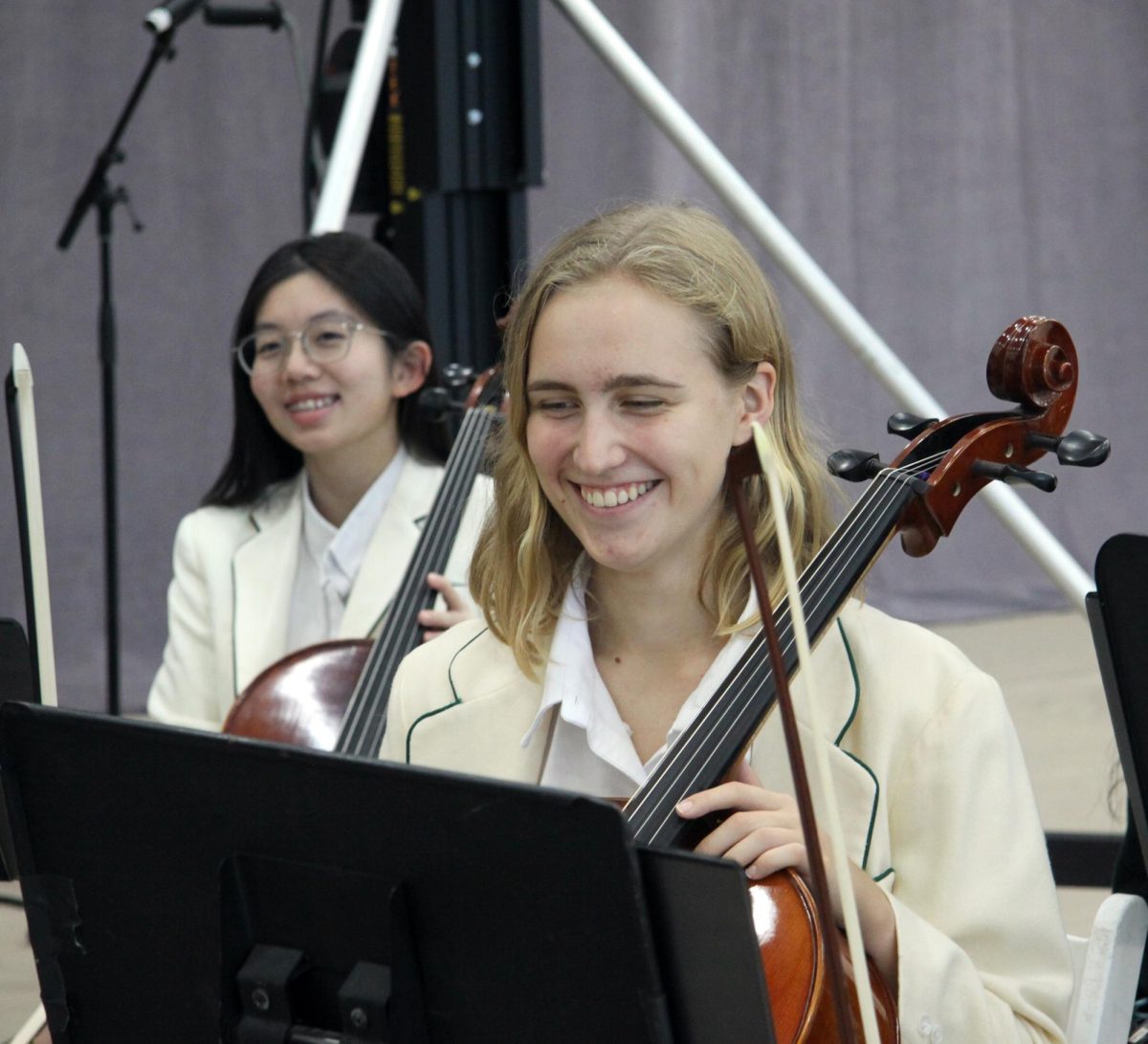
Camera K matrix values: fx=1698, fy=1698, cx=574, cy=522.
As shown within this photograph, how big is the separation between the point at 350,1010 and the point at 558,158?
3839 millimetres

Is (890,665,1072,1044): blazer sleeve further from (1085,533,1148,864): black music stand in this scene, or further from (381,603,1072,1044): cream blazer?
(1085,533,1148,864): black music stand

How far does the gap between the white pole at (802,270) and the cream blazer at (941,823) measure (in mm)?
976

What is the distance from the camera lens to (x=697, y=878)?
0.75 m

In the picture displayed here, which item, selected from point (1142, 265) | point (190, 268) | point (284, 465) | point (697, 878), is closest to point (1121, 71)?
point (1142, 265)

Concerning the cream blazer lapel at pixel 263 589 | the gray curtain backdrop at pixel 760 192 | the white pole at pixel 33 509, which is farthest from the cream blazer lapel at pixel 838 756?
the gray curtain backdrop at pixel 760 192

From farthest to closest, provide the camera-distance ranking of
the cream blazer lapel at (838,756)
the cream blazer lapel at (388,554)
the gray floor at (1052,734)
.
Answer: the gray floor at (1052,734), the cream blazer lapel at (388,554), the cream blazer lapel at (838,756)

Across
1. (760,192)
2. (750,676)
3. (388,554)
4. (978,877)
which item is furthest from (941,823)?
(760,192)

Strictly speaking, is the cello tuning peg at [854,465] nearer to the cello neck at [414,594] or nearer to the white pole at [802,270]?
the cello neck at [414,594]

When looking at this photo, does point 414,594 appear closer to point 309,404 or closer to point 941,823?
point 309,404

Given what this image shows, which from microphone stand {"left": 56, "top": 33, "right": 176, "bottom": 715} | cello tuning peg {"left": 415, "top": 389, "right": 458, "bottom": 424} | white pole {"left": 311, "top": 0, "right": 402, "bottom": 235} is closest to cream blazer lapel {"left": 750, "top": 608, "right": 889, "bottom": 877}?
cello tuning peg {"left": 415, "top": 389, "right": 458, "bottom": 424}

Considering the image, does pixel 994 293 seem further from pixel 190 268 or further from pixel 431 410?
pixel 431 410

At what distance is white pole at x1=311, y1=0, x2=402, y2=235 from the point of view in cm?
235

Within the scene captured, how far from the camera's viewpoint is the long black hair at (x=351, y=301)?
2279 millimetres

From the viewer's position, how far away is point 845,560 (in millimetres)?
1127
